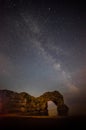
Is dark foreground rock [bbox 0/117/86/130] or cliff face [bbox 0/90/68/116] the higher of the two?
cliff face [bbox 0/90/68/116]

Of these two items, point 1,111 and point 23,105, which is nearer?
→ point 1,111

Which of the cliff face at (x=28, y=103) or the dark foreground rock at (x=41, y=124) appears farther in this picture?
the cliff face at (x=28, y=103)

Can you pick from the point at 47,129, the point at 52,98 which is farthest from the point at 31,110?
the point at 47,129

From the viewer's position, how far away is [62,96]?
46812 millimetres

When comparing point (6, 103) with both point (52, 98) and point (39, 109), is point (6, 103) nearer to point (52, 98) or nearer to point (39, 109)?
point (39, 109)

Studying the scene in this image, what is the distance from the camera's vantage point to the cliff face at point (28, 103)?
134ft

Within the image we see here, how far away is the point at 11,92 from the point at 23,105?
12.4 ft

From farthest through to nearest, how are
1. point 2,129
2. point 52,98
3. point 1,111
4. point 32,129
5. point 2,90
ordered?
point 52,98 → point 2,90 → point 1,111 → point 32,129 → point 2,129

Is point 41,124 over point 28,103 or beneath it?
beneath

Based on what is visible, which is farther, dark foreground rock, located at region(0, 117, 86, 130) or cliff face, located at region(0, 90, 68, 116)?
cliff face, located at region(0, 90, 68, 116)

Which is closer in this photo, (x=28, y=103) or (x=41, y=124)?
(x=41, y=124)

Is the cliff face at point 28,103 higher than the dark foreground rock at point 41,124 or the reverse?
higher

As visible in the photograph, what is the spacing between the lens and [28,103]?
43.2 m

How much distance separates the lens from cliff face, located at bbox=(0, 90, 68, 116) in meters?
40.9
